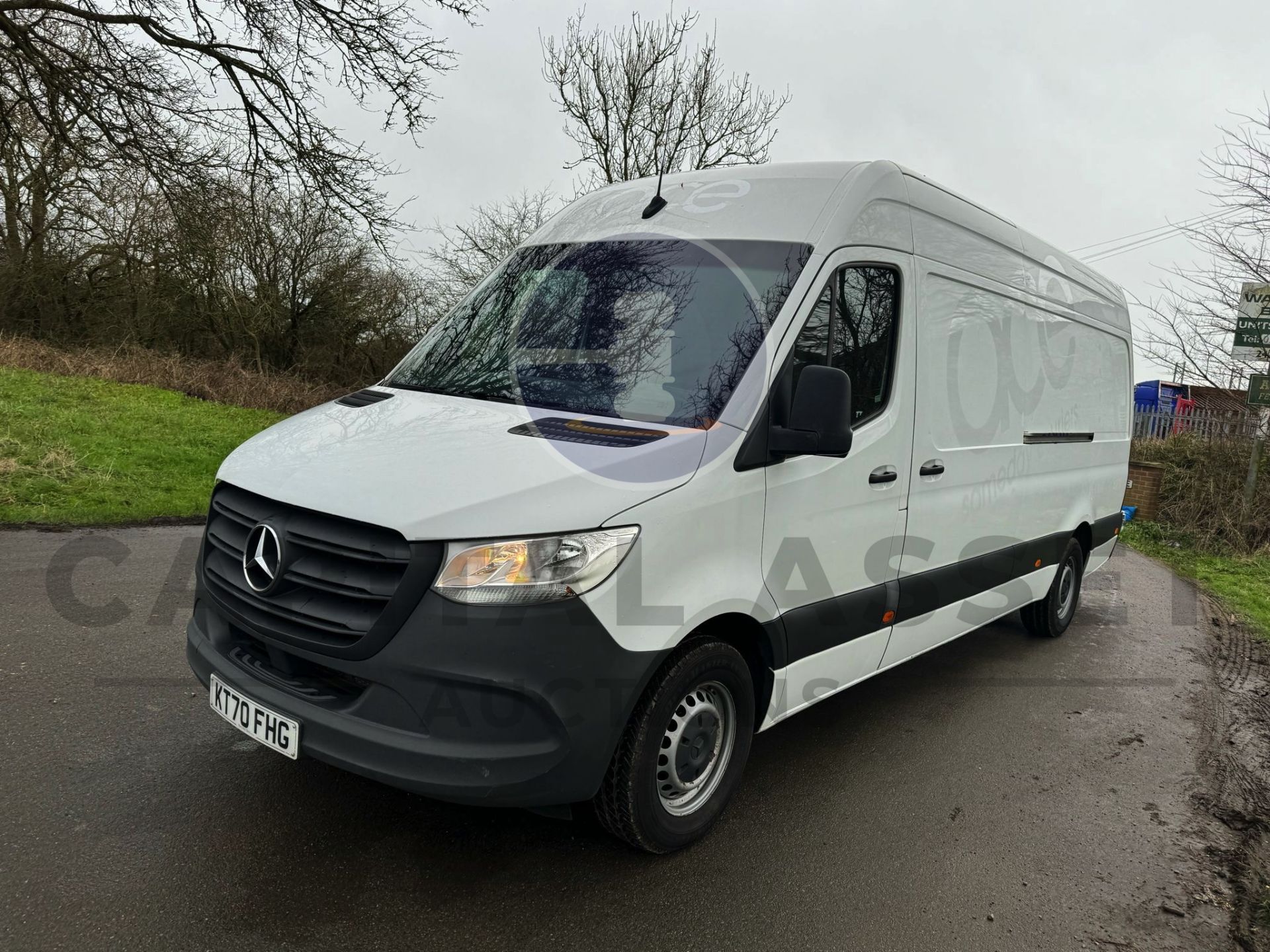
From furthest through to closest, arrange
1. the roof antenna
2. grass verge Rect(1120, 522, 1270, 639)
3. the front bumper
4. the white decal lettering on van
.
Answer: grass verge Rect(1120, 522, 1270, 639) → the roof antenna → the white decal lettering on van → the front bumper

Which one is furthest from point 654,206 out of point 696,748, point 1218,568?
point 1218,568

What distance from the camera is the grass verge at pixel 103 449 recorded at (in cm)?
791

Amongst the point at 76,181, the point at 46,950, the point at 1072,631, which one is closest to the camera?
the point at 46,950

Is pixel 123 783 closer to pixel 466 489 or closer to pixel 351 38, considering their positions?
pixel 466 489

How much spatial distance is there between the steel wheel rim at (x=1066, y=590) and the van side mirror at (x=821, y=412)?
168 inches

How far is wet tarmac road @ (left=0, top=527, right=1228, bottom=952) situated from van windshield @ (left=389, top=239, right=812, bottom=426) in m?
1.62

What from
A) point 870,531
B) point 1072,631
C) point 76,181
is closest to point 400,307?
point 76,181

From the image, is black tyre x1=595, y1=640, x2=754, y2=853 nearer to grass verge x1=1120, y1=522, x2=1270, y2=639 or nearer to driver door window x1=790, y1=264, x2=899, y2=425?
driver door window x1=790, y1=264, x2=899, y2=425

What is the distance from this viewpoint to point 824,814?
11.8ft

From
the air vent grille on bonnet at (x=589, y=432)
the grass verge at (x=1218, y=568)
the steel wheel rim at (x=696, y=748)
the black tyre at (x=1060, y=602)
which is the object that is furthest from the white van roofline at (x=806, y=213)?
the grass verge at (x=1218, y=568)

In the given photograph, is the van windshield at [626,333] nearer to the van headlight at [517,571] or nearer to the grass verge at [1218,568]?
the van headlight at [517,571]

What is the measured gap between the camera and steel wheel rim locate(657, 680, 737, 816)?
3072 mm

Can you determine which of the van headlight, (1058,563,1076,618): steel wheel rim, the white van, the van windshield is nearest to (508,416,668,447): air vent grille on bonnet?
the white van

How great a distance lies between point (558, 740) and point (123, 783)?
1871mm
